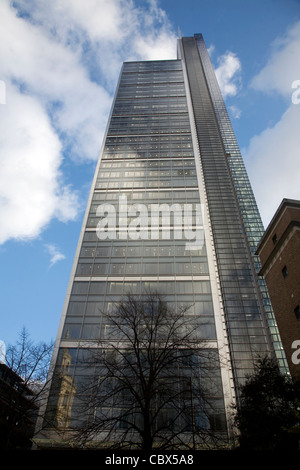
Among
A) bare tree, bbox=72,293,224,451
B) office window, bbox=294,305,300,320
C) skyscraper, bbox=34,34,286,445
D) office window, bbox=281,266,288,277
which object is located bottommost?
bare tree, bbox=72,293,224,451

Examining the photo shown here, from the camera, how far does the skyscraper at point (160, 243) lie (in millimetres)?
24547

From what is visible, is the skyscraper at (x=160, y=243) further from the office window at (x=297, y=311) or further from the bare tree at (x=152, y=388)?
the office window at (x=297, y=311)

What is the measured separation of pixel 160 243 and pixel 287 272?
1420 centimetres

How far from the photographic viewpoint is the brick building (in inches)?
844

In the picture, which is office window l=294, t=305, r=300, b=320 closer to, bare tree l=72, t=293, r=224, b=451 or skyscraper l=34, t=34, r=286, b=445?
skyscraper l=34, t=34, r=286, b=445

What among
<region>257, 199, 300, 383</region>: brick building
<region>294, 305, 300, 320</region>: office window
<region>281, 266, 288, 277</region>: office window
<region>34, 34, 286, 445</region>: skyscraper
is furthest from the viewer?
<region>34, 34, 286, 445</region>: skyscraper

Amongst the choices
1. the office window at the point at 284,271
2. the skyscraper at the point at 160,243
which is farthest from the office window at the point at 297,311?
the skyscraper at the point at 160,243

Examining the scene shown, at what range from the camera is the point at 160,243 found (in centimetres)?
3266

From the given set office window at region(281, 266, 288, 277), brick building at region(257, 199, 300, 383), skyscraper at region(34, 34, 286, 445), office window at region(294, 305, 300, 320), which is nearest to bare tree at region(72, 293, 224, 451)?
skyscraper at region(34, 34, 286, 445)

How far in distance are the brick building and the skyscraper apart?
4.95 meters

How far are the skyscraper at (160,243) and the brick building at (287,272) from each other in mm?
4949
